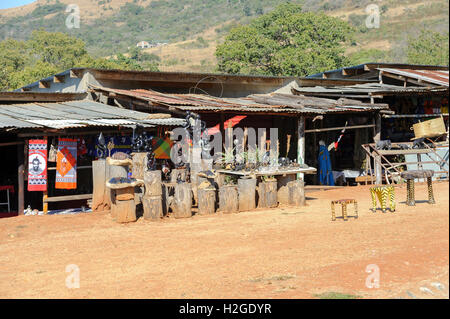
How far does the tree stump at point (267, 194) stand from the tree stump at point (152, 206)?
2.78 m

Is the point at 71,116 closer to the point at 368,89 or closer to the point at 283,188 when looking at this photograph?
the point at 283,188

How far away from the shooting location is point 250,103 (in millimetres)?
18484

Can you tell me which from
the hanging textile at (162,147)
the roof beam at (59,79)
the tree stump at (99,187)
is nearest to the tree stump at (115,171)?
the tree stump at (99,187)

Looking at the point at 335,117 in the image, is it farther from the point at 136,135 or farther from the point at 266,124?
the point at 136,135

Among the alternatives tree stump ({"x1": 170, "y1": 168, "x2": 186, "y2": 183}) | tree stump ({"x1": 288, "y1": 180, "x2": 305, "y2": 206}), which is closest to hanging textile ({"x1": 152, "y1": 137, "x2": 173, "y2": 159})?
tree stump ({"x1": 170, "y1": 168, "x2": 186, "y2": 183})

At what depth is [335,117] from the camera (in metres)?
21.7

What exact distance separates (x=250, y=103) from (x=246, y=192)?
509 centimetres

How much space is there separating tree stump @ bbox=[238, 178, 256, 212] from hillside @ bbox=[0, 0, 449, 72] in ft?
124

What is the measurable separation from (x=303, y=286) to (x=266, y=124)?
44.8 ft

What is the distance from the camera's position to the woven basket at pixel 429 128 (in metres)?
20.5

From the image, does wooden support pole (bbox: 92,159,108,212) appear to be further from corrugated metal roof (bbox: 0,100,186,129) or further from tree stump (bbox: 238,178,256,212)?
tree stump (bbox: 238,178,256,212)

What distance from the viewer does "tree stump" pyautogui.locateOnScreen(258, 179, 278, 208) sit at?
1446 cm
